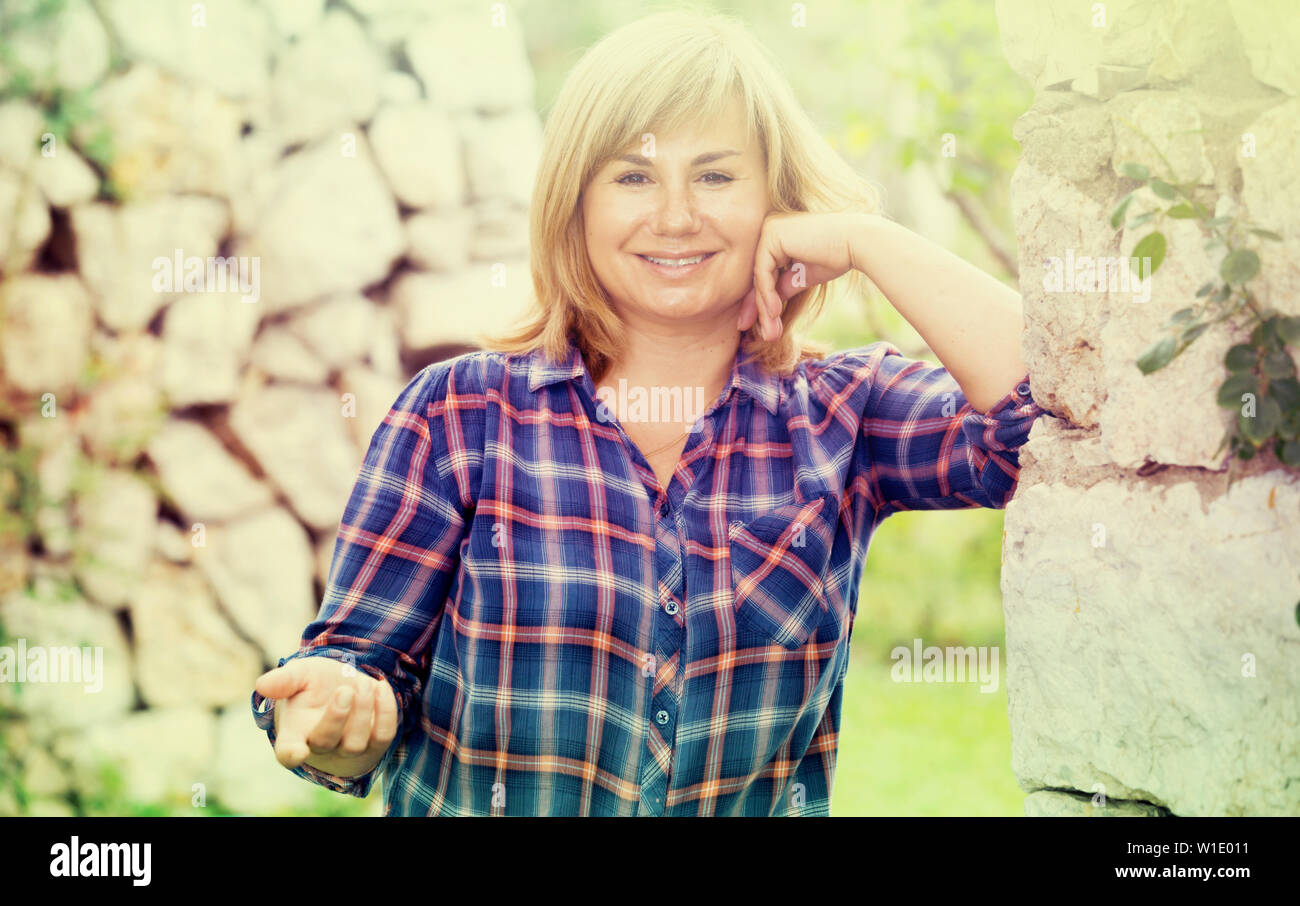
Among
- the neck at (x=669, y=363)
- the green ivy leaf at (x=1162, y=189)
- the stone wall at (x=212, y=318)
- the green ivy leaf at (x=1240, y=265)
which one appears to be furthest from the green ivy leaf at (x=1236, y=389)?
the stone wall at (x=212, y=318)

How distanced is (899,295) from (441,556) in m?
0.84

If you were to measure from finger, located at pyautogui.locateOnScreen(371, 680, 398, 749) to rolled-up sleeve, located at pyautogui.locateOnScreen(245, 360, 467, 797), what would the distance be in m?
0.06

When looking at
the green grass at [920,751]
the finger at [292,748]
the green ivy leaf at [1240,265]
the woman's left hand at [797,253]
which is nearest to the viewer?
the green ivy leaf at [1240,265]

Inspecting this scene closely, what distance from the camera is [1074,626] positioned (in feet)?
4.69

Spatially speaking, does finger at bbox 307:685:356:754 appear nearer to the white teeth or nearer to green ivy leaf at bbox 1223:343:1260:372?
the white teeth

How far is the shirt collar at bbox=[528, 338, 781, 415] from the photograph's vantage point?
5.70 feet

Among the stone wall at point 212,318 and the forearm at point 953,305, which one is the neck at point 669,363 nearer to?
the forearm at point 953,305

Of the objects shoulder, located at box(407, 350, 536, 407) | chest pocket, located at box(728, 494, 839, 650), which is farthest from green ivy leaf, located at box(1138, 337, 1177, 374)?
shoulder, located at box(407, 350, 536, 407)

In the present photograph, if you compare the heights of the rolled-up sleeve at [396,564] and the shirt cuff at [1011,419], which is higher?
the shirt cuff at [1011,419]

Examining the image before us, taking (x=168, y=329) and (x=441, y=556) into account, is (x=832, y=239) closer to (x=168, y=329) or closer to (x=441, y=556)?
(x=441, y=556)

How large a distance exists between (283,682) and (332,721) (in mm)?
86

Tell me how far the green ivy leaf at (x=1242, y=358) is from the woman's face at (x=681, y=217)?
0.75 m

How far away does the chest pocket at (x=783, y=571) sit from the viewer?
162 centimetres

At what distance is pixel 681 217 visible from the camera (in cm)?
166
